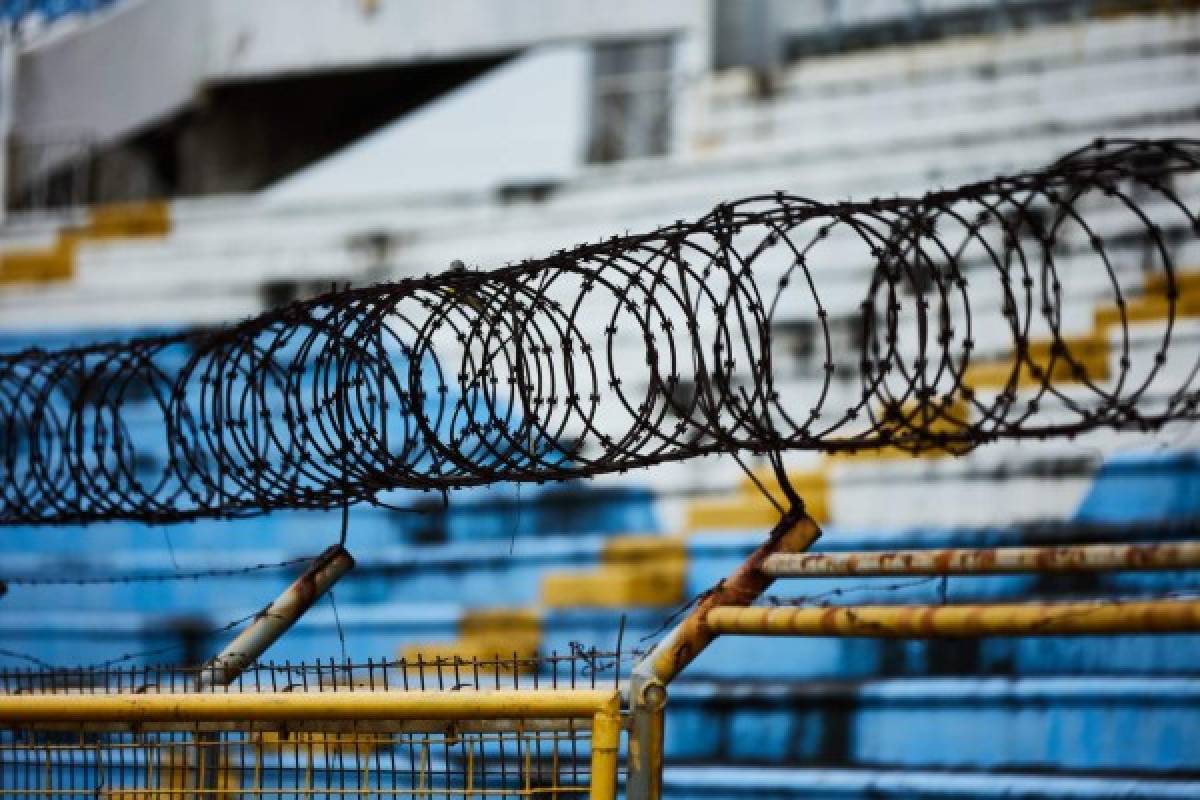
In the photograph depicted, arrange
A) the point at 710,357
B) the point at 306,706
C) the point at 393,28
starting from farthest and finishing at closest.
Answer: the point at 393,28 < the point at 710,357 < the point at 306,706

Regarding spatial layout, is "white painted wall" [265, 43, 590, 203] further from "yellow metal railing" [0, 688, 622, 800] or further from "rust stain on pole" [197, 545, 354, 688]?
"yellow metal railing" [0, 688, 622, 800]

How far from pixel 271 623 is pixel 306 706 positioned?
2.32 ft

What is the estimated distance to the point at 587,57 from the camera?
9.78m

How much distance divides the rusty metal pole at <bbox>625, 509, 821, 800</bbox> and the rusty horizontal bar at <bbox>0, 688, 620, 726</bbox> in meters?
0.07

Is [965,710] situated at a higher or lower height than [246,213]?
lower

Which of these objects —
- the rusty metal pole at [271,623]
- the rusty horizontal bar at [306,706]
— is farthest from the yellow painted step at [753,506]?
Result: the rusty horizontal bar at [306,706]

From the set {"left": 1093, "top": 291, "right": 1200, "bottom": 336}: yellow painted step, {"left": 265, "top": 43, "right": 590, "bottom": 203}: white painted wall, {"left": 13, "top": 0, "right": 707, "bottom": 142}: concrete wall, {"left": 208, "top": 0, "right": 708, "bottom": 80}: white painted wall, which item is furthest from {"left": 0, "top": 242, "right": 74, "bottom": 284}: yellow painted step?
{"left": 1093, "top": 291, "right": 1200, "bottom": 336}: yellow painted step

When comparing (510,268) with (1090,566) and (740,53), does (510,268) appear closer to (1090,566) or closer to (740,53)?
(1090,566)

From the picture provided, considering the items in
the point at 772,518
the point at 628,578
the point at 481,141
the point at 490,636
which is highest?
the point at 481,141

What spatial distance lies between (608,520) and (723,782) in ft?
5.85

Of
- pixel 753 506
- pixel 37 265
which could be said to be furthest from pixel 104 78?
pixel 753 506

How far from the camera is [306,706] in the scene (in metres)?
3.79

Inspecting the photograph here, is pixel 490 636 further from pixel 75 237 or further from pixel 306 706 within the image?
pixel 75 237

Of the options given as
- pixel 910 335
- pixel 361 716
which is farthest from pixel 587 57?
pixel 361 716
